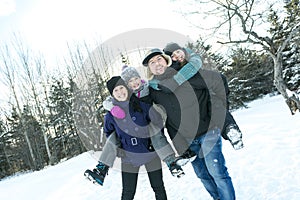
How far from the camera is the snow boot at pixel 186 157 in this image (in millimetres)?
2064

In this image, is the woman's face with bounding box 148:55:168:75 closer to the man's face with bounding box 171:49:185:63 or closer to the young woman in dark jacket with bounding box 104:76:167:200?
the man's face with bounding box 171:49:185:63

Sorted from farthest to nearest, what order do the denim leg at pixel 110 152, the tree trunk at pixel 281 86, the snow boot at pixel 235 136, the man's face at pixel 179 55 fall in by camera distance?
1. the tree trunk at pixel 281 86
2. the denim leg at pixel 110 152
3. the man's face at pixel 179 55
4. the snow boot at pixel 235 136

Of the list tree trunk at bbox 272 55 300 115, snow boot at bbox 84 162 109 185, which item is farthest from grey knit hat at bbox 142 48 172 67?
tree trunk at bbox 272 55 300 115

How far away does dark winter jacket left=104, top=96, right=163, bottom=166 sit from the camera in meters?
2.19

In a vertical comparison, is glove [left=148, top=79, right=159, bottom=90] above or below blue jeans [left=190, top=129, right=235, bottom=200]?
above

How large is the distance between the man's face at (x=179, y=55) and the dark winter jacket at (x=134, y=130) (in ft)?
1.60

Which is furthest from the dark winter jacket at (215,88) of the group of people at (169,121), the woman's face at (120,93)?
the woman's face at (120,93)

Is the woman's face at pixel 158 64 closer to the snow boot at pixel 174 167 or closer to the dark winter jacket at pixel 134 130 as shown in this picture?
the dark winter jacket at pixel 134 130

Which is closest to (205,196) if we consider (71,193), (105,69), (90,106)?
(71,193)

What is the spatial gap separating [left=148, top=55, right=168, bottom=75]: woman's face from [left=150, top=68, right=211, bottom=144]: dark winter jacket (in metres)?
0.04

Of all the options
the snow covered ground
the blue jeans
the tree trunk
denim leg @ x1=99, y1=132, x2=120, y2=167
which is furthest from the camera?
the tree trunk

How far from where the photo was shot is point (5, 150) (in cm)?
2294

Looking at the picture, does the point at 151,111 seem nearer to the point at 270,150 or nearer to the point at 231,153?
the point at 270,150

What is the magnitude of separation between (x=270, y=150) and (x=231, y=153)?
2.93 ft
